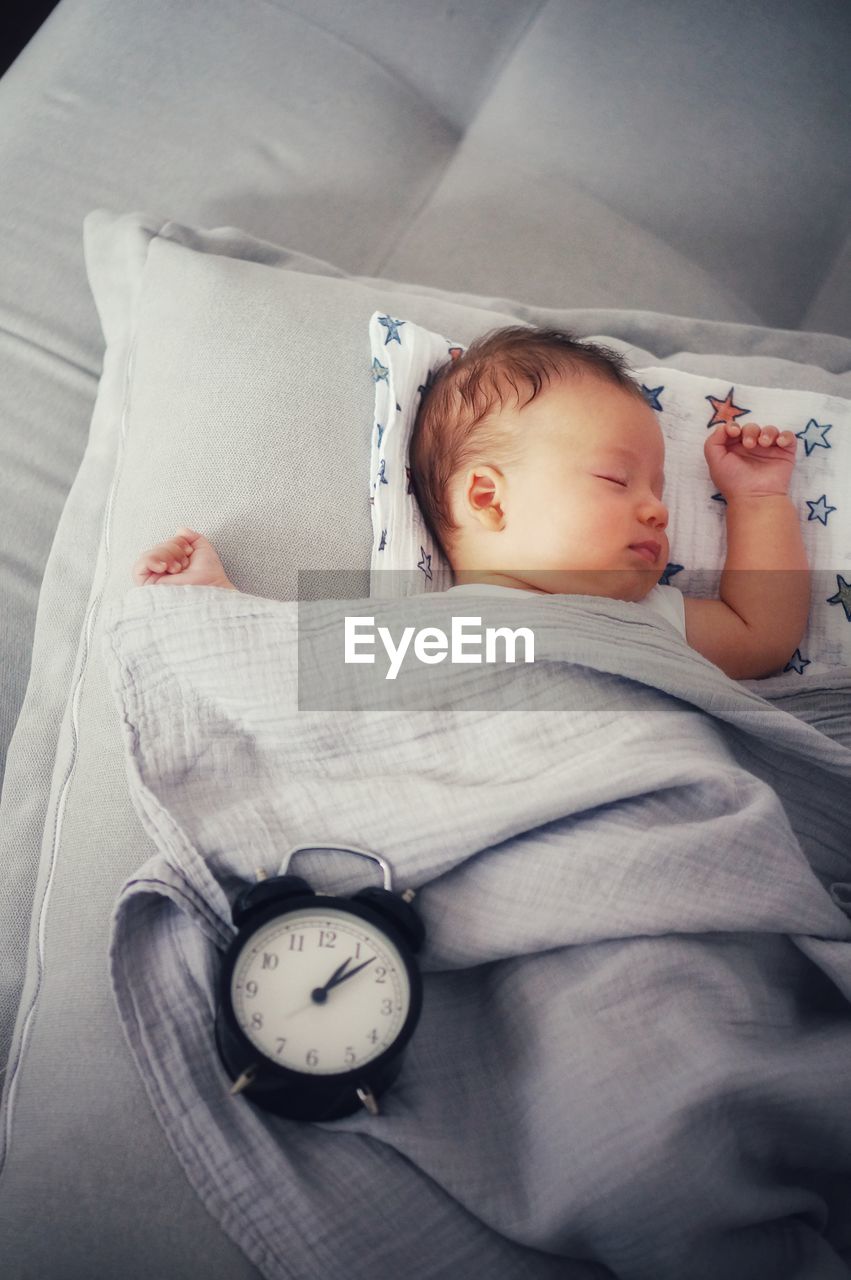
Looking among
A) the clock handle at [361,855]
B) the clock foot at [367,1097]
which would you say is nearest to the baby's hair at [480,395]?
the clock handle at [361,855]

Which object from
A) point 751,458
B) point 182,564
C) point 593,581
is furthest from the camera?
point 751,458

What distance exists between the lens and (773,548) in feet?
3.53

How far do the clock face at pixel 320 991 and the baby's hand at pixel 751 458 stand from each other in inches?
30.4

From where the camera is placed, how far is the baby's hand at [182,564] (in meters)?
0.87

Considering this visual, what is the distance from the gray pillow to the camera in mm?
635

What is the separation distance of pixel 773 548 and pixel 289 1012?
81 centimetres

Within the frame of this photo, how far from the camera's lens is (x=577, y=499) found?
0.99 metres

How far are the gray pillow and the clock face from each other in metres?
0.15

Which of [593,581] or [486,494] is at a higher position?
[486,494]

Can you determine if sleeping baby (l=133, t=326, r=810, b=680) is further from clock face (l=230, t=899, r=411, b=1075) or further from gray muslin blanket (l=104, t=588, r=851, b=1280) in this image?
clock face (l=230, t=899, r=411, b=1075)

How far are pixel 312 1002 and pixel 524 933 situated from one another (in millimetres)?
179

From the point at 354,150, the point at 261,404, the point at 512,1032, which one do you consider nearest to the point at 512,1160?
the point at 512,1032

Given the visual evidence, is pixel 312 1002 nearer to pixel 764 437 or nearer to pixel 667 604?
pixel 667 604

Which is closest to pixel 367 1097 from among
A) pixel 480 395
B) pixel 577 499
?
pixel 577 499
